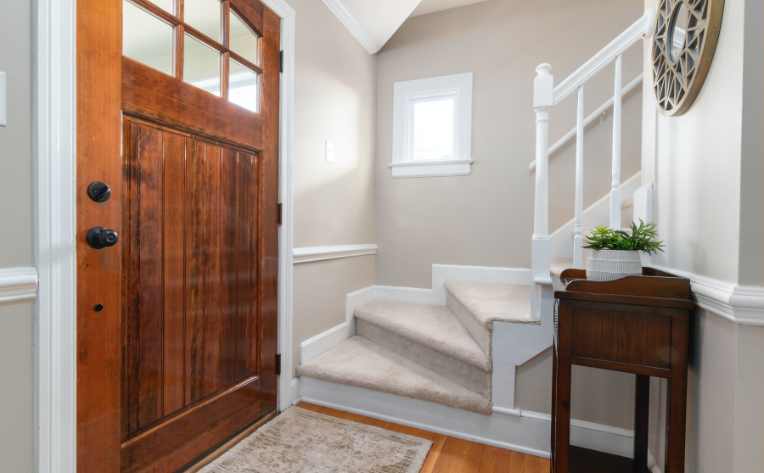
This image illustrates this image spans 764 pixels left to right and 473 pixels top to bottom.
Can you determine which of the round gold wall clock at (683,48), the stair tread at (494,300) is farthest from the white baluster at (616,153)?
the stair tread at (494,300)

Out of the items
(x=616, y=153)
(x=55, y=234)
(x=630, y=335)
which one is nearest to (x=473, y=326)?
(x=630, y=335)

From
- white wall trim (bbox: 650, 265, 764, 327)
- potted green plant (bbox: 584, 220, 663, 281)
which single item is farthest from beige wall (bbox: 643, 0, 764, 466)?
potted green plant (bbox: 584, 220, 663, 281)

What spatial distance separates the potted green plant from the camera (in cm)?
114

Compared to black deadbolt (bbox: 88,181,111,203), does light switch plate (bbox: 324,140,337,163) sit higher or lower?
higher

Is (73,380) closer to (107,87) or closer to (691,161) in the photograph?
(107,87)

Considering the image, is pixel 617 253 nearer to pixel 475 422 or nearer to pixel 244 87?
pixel 475 422

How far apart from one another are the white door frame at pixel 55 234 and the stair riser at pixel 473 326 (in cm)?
149

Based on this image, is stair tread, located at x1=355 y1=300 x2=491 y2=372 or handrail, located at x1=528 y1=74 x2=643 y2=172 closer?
stair tread, located at x1=355 y1=300 x2=491 y2=372

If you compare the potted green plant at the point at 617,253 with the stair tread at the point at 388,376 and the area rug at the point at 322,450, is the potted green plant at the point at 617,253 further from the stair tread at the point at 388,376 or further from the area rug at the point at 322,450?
the area rug at the point at 322,450

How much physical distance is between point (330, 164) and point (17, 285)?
1.65 meters

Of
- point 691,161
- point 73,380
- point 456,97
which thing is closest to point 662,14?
point 691,161

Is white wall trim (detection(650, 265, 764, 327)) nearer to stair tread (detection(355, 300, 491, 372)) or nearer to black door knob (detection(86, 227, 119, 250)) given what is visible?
stair tread (detection(355, 300, 491, 372))

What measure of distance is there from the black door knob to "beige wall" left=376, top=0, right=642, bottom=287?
2061mm

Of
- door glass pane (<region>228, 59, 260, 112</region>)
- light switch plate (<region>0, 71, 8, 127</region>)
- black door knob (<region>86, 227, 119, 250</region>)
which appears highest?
door glass pane (<region>228, 59, 260, 112</region>)
